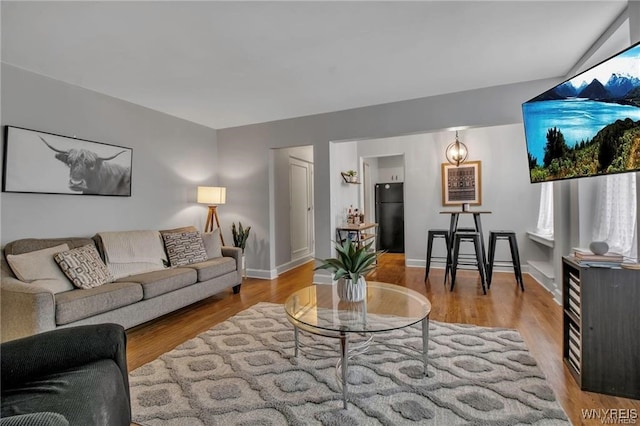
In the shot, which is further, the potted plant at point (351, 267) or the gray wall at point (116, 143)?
the gray wall at point (116, 143)

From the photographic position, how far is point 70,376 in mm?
1196

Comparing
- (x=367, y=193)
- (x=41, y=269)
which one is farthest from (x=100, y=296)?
→ (x=367, y=193)

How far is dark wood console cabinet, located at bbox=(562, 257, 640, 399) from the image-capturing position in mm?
1664

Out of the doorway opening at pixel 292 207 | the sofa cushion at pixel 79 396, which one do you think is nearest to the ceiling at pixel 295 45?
the doorway opening at pixel 292 207

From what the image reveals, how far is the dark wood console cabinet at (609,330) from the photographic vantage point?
5.46 feet

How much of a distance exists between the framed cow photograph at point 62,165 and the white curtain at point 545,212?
5.52 m

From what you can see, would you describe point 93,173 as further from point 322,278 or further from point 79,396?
point 322,278

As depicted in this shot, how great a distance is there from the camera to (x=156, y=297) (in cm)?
283

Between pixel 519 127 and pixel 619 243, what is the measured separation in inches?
105

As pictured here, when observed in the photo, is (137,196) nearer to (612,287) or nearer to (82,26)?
(82,26)

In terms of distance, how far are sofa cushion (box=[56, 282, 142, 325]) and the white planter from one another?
185cm

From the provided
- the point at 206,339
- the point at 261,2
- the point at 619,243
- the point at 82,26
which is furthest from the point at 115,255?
the point at 619,243

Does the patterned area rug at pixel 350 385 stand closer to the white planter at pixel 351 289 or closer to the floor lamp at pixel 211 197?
the white planter at pixel 351 289

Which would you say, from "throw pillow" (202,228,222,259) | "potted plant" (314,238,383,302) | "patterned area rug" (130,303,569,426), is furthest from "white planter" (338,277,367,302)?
"throw pillow" (202,228,222,259)
